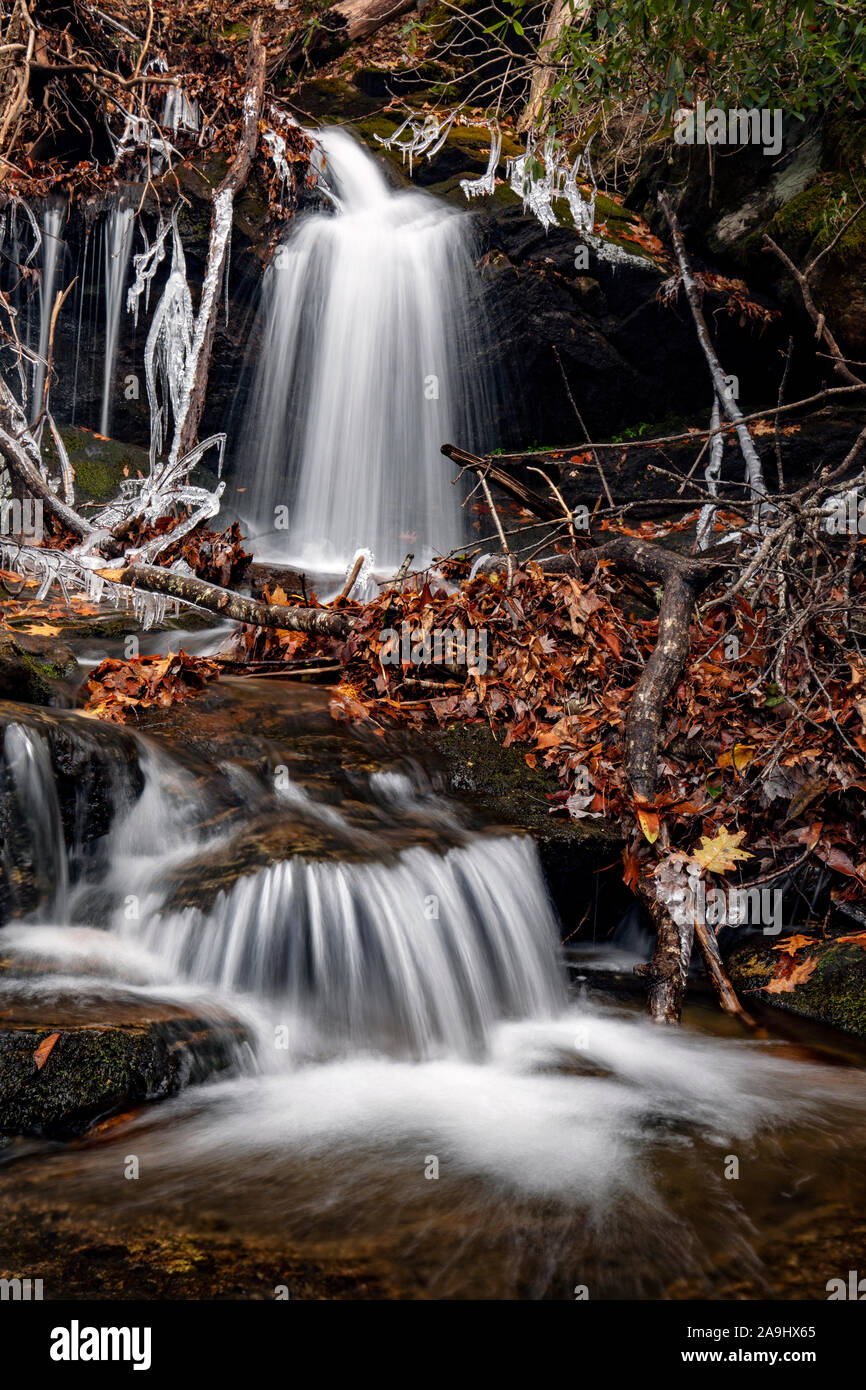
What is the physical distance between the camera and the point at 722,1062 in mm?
3373

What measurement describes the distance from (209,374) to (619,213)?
5.85m

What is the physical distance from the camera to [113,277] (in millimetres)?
11188

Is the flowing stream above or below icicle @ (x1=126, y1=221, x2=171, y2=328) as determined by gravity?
below

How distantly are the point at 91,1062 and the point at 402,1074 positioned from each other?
1.19 meters

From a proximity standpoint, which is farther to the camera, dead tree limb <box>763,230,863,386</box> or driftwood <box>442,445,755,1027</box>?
dead tree limb <box>763,230,863,386</box>

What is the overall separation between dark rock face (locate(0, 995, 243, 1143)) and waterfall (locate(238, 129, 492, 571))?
28.8 feet

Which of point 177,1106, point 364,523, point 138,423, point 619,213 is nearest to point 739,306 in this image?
point 619,213

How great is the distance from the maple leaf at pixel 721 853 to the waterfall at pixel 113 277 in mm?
10006

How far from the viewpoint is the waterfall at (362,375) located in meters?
11.1

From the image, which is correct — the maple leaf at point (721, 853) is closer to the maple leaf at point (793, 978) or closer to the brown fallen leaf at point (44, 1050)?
the maple leaf at point (793, 978)

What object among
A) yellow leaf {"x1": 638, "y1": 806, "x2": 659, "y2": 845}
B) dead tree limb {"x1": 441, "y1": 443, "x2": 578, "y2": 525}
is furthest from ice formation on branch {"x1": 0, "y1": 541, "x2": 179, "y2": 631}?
yellow leaf {"x1": 638, "y1": 806, "x2": 659, "y2": 845}

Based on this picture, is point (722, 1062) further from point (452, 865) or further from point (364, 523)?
point (364, 523)

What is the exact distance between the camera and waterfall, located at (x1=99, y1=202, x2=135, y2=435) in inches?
436

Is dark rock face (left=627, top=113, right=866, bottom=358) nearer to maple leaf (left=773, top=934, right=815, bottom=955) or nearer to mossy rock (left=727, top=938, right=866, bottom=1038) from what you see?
maple leaf (left=773, top=934, right=815, bottom=955)
